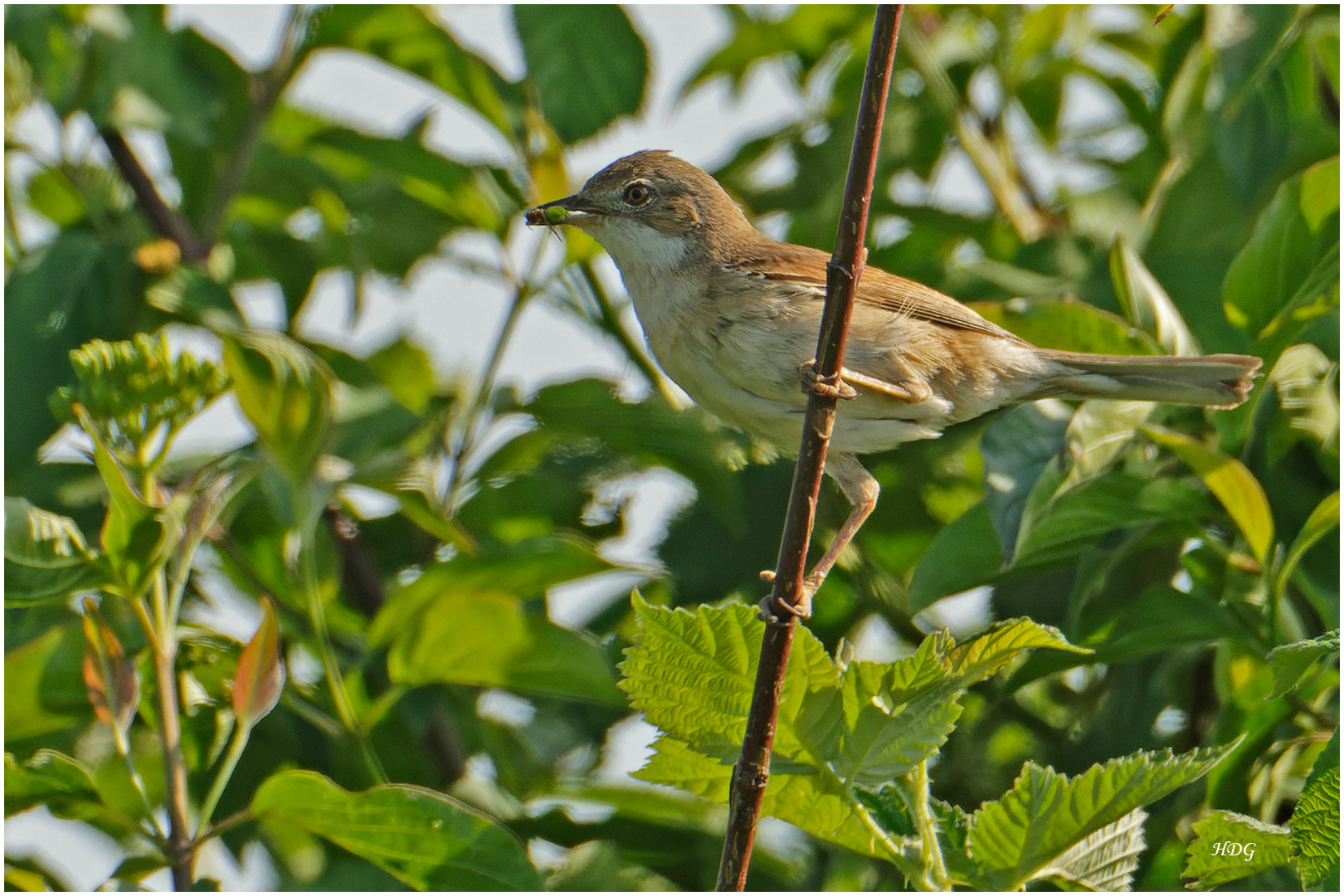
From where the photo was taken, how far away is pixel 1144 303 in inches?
121

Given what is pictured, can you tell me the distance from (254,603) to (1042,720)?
236 cm

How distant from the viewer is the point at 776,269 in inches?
124

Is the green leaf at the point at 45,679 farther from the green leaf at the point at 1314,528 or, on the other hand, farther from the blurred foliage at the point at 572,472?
the green leaf at the point at 1314,528

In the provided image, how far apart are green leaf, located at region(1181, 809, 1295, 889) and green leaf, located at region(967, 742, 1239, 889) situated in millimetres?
129

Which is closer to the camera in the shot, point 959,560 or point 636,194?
point 959,560

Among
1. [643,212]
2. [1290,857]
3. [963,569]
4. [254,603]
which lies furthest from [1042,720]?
[254,603]

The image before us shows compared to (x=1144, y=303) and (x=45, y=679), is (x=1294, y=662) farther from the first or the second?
(x=45, y=679)

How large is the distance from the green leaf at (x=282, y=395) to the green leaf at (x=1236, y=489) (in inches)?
76.6

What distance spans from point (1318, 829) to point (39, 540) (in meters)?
2.54

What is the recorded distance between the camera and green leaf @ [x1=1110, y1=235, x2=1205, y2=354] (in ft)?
9.85

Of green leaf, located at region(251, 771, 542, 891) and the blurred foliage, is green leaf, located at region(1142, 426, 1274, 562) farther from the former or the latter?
green leaf, located at region(251, 771, 542, 891)

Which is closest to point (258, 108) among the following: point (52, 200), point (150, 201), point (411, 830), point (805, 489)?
point (150, 201)

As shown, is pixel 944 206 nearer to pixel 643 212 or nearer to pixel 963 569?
pixel 643 212

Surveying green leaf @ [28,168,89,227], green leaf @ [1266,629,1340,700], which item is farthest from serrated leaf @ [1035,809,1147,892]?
green leaf @ [28,168,89,227]
